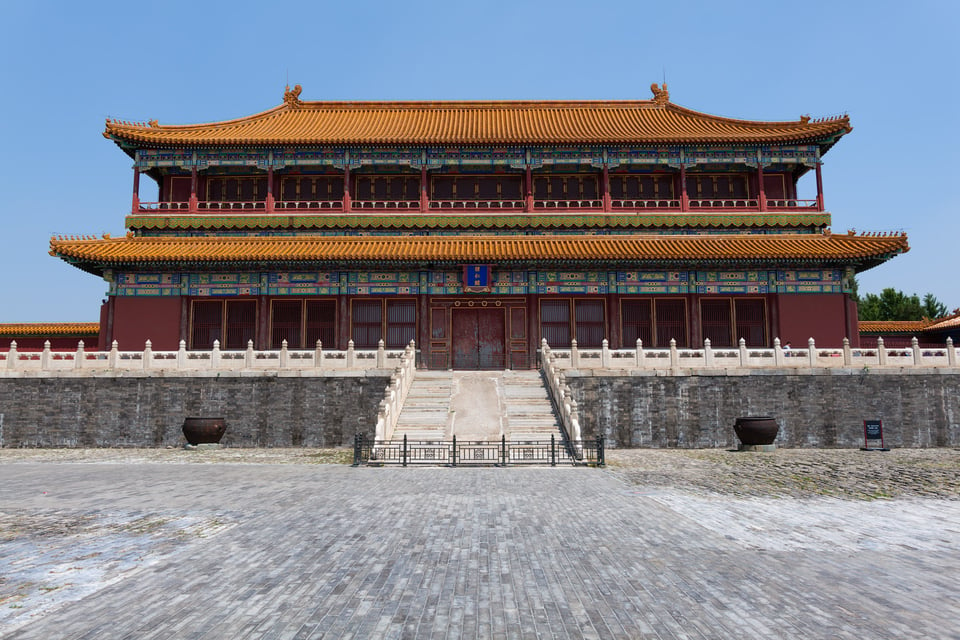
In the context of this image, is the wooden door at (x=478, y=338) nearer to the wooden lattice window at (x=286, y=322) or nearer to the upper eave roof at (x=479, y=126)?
the wooden lattice window at (x=286, y=322)

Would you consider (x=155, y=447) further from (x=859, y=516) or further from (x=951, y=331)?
(x=951, y=331)

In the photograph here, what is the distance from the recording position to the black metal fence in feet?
47.5

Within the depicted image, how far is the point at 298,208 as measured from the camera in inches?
1055

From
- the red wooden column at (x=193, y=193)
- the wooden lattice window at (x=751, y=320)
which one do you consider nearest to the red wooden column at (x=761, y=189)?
the wooden lattice window at (x=751, y=320)

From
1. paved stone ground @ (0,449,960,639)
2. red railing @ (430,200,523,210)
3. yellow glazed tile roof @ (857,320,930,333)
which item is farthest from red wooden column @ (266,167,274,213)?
yellow glazed tile roof @ (857,320,930,333)

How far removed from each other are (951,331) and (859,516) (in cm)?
2578

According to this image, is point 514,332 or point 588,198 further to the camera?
point 588,198

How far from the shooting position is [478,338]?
2481 centimetres

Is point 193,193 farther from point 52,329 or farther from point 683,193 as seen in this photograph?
point 683,193

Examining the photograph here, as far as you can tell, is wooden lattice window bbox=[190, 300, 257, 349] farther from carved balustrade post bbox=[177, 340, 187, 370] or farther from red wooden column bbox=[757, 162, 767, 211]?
red wooden column bbox=[757, 162, 767, 211]

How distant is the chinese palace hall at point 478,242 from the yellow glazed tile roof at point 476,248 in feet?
0.34

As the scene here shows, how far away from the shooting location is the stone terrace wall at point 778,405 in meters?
19.0

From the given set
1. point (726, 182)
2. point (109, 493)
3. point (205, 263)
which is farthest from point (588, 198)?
point (109, 493)

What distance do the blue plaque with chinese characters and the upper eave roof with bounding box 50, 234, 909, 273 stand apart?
619 mm
